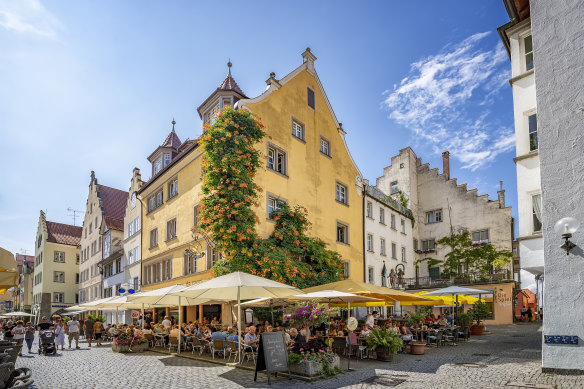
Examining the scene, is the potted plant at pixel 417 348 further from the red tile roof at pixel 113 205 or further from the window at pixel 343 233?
the red tile roof at pixel 113 205

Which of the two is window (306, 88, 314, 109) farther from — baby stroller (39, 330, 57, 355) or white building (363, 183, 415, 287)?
Answer: baby stroller (39, 330, 57, 355)

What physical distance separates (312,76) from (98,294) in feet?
102

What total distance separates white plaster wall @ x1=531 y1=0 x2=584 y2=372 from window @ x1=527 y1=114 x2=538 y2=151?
2050mm

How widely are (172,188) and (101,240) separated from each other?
67.3 ft

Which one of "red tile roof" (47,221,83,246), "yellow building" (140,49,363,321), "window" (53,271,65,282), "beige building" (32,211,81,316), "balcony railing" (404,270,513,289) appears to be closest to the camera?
"yellow building" (140,49,363,321)

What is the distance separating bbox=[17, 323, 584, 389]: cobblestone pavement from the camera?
10211mm

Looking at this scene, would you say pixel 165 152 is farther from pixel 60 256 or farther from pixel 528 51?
pixel 60 256

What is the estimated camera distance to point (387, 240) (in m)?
35.1

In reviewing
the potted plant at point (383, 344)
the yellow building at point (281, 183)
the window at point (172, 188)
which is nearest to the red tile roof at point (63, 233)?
the yellow building at point (281, 183)

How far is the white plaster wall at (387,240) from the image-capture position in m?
32.1

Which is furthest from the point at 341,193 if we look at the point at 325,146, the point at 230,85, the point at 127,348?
the point at 127,348

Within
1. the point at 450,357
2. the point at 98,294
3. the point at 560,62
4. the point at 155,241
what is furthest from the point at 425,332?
the point at 98,294

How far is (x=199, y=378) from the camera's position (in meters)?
11.2

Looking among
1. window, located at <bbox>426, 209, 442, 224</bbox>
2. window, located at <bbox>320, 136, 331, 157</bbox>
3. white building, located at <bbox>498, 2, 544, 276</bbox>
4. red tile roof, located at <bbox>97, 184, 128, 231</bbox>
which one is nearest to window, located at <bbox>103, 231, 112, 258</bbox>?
red tile roof, located at <bbox>97, 184, 128, 231</bbox>
